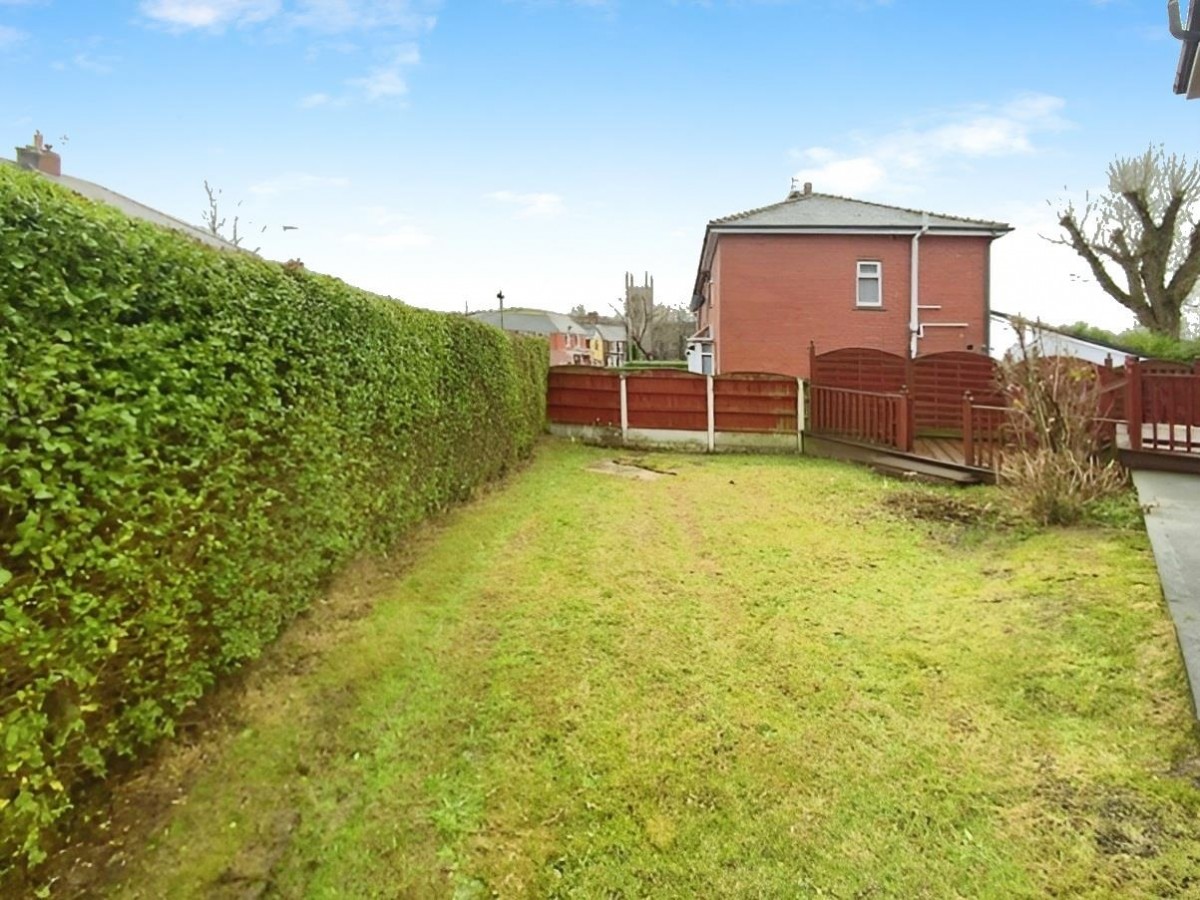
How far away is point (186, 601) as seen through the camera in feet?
8.64

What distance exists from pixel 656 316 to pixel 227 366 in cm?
4768

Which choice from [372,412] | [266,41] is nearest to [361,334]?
[372,412]

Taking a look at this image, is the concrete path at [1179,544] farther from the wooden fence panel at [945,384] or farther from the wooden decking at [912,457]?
the wooden fence panel at [945,384]

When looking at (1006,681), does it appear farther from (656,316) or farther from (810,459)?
(656,316)

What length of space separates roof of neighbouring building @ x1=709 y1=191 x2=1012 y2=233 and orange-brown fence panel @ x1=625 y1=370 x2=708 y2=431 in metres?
5.91

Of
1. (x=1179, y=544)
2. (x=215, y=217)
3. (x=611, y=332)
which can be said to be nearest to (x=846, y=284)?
(x=1179, y=544)

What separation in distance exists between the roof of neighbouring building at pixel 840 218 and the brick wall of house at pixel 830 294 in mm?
306

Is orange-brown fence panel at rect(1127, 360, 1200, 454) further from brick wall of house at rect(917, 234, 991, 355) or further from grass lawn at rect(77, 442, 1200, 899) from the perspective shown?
brick wall of house at rect(917, 234, 991, 355)

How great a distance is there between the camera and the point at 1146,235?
19.7 metres

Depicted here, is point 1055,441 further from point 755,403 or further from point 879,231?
point 879,231

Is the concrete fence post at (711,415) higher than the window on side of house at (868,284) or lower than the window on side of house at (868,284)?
lower

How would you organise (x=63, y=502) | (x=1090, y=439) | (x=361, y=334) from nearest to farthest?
1. (x=63, y=502)
2. (x=361, y=334)
3. (x=1090, y=439)

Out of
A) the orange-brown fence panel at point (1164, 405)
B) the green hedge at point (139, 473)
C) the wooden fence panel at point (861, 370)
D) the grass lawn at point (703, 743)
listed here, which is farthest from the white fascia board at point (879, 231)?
the green hedge at point (139, 473)

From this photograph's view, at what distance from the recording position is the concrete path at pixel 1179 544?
3.25m
